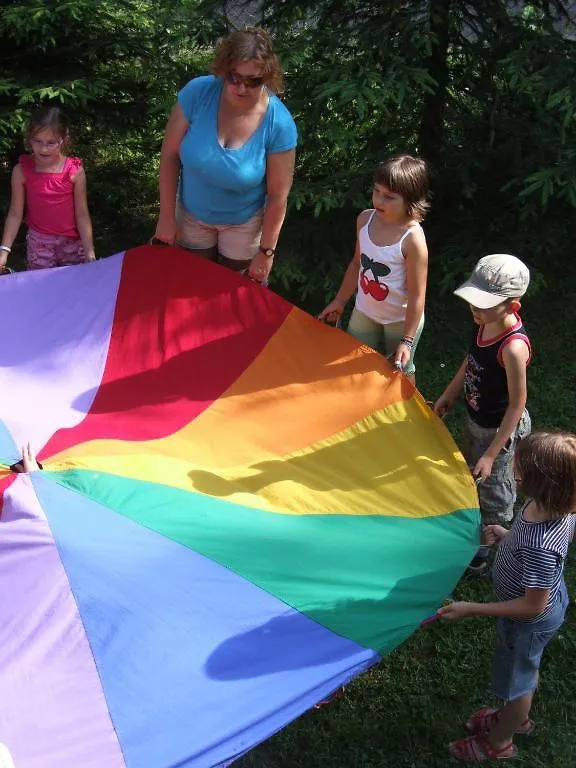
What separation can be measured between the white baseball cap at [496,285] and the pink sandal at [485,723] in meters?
1.26

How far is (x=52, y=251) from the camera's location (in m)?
3.93

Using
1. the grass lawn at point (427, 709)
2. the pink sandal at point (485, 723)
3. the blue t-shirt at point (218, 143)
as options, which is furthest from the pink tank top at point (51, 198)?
the pink sandal at point (485, 723)

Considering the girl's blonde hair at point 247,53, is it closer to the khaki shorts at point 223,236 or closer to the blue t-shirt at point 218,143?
the blue t-shirt at point 218,143

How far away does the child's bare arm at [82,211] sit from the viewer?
12.4 feet

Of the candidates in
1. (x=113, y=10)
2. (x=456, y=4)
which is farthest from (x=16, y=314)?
(x=456, y=4)

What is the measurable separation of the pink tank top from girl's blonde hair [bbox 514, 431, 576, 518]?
2.46 metres

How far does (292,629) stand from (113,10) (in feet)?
13.2

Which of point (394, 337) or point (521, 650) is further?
point (394, 337)

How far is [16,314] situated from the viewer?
11.5 feet

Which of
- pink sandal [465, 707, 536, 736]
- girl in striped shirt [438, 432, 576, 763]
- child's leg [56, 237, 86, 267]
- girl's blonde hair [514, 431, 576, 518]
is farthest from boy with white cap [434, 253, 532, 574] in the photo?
child's leg [56, 237, 86, 267]

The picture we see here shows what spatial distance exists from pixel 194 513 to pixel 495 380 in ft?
3.51

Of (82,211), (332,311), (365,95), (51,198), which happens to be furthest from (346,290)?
(51,198)

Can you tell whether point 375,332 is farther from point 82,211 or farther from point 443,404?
point 82,211

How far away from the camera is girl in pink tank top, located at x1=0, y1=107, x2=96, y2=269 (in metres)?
3.60
